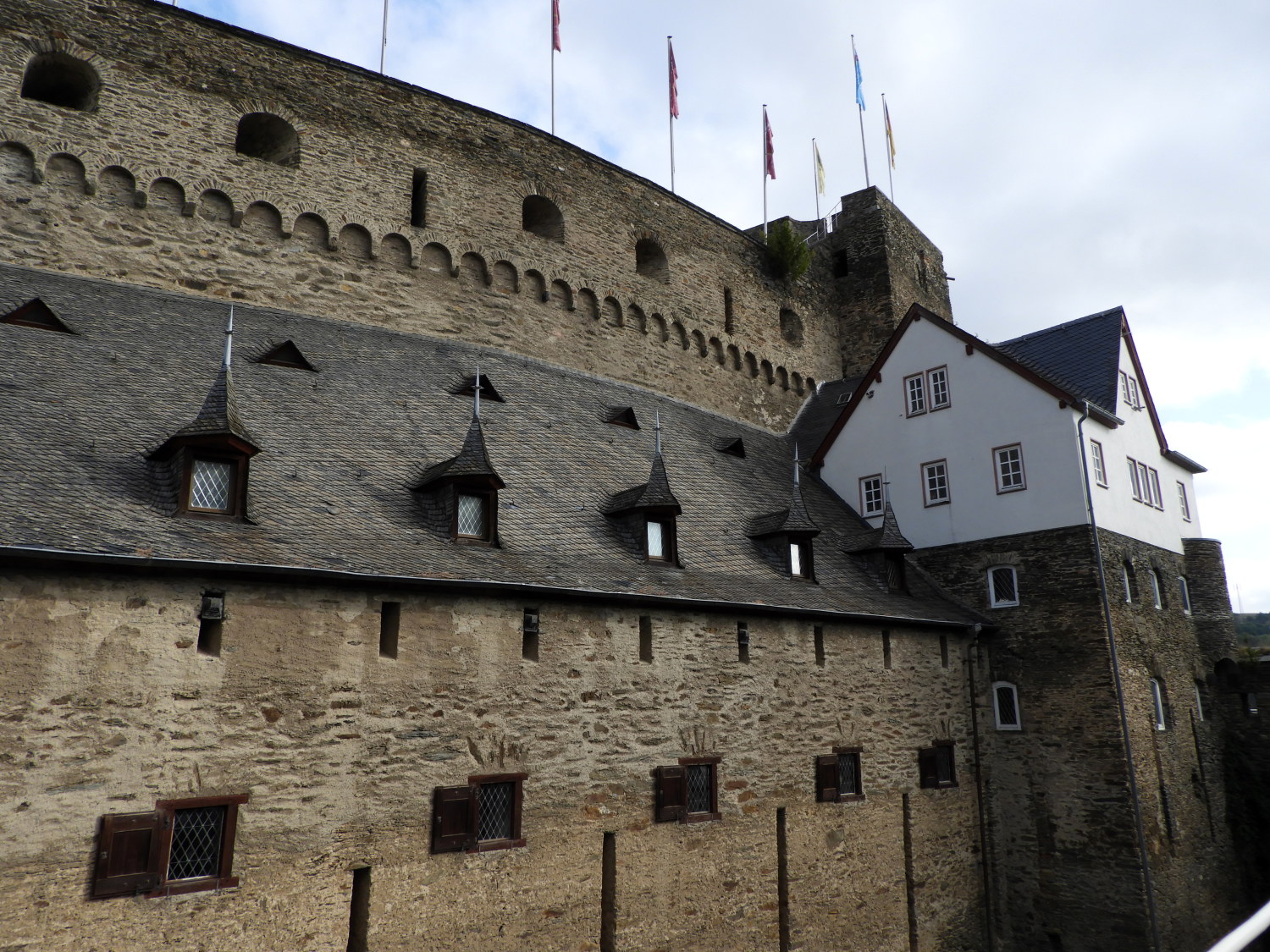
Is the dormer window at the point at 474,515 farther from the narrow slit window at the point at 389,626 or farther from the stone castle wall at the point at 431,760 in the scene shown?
the narrow slit window at the point at 389,626

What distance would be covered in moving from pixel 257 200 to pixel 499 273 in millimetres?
4461

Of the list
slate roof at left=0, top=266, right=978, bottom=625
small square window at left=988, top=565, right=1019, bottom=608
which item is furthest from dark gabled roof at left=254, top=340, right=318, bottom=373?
small square window at left=988, top=565, right=1019, bottom=608

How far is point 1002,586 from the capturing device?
18.0 m

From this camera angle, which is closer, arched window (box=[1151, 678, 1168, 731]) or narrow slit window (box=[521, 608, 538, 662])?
narrow slit window (box=[521, 608, 538, 662])

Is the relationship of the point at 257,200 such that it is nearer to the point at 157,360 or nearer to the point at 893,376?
the point at 157,360

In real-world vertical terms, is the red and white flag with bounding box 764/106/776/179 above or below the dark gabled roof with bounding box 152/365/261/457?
above

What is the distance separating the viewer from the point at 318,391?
13.6 meters

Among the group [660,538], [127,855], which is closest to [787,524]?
[660,538]

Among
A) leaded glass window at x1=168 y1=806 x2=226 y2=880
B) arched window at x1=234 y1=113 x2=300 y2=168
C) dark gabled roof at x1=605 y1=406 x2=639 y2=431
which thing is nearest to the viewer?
leaded glass window at x1=168 y1=806 x2=226 y2=880

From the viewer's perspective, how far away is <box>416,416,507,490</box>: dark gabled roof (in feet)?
38.1

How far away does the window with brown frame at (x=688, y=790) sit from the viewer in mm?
12336

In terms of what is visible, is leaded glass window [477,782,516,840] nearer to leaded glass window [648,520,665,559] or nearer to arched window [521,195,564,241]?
leaded glass window [648,520,665,559]

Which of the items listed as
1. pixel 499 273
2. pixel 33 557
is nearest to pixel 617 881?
pixel 33 557

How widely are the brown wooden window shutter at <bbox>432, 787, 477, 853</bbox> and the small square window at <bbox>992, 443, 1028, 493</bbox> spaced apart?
11914 mm
